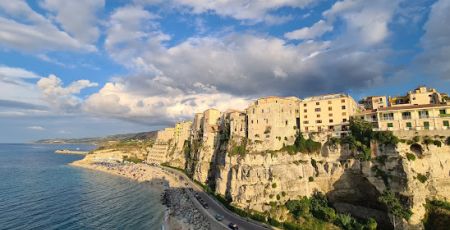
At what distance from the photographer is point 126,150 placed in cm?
16338

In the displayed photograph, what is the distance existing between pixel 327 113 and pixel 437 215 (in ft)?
96.5

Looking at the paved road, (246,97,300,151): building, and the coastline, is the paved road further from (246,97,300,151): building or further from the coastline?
(246,97,300,151): building

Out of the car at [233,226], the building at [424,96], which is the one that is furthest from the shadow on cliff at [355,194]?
the car at [233,226]

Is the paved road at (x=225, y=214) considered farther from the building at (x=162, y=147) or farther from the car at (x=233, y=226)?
the building at (x=162, y=147)

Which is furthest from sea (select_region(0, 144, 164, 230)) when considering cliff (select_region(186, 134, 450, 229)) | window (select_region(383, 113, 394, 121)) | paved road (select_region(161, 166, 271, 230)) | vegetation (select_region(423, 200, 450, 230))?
window (select_region(383, 113, 394, 121))

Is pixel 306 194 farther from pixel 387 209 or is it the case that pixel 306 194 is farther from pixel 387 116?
pixel 387 116

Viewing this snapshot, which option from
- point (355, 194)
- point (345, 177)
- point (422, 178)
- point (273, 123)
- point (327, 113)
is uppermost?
point (327, 113)

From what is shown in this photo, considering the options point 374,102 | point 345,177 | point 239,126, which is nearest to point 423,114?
point 345,177

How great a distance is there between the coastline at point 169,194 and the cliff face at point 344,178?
9.42 m

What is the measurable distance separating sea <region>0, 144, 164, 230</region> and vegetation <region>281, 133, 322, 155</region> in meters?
32.8

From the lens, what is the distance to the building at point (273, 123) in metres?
64.9

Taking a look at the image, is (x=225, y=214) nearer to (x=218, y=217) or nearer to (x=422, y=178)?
(x=218, y=217)

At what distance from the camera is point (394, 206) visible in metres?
43.5

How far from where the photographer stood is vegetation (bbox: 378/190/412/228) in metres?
42.4
